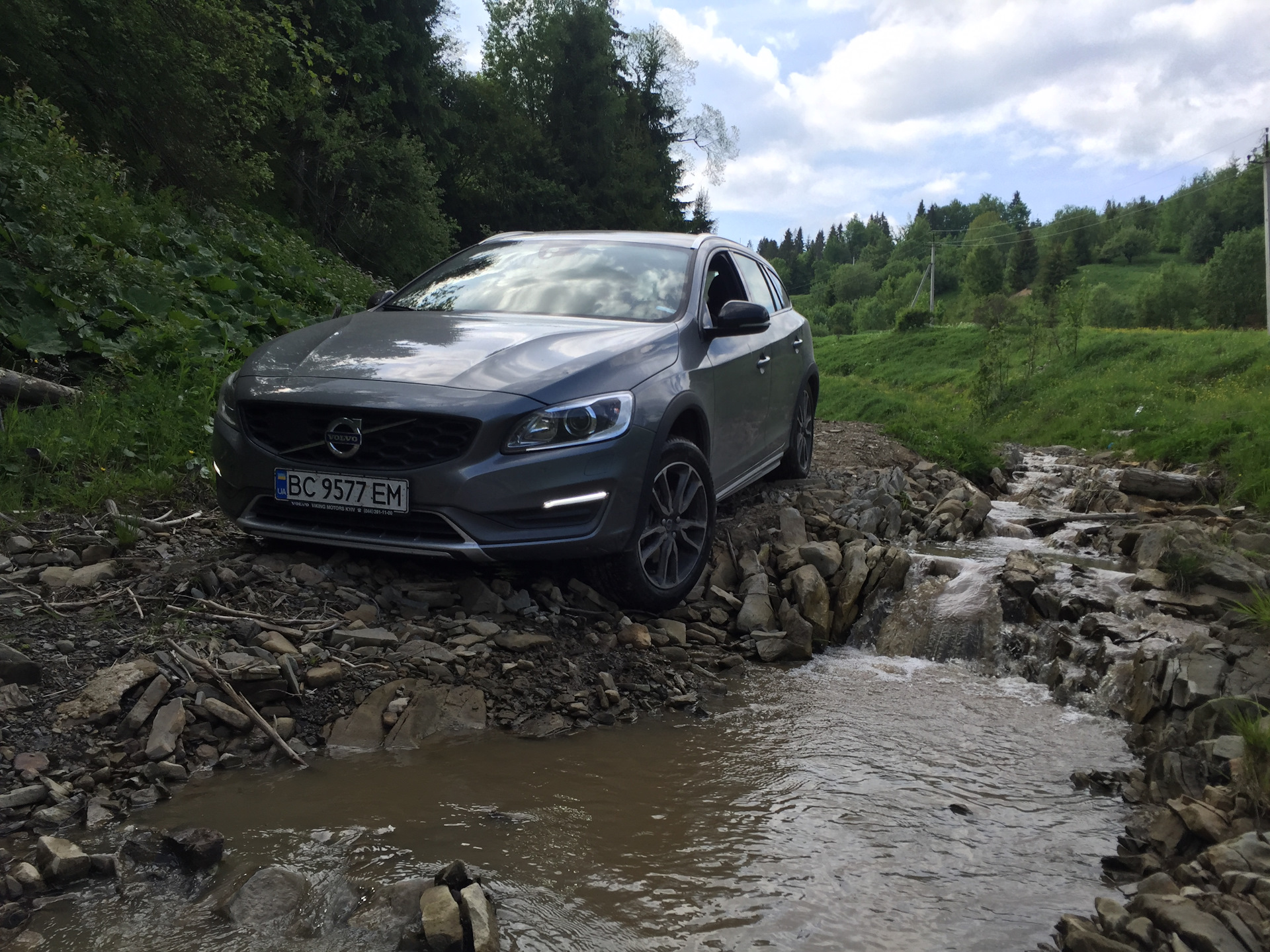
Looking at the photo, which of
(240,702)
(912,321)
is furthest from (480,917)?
(912,321)

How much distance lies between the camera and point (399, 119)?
26.5 meters

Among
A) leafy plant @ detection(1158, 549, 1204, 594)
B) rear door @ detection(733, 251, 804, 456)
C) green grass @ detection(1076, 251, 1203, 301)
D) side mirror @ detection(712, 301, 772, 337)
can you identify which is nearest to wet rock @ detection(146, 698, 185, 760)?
side mirror @ detection(712, 301, 772, 337)

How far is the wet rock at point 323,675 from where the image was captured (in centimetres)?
388

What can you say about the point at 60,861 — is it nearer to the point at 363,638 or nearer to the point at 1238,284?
the point at 363,638

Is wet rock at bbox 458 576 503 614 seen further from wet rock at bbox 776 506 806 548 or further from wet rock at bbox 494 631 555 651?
wet rock at bbox 776 506 806 548

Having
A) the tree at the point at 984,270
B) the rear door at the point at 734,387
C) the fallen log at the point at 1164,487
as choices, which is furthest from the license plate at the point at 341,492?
the tree at the point at 984,270

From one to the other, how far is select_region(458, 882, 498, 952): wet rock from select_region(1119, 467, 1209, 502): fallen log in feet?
30.9

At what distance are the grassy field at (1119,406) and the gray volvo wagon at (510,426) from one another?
22.0 ft

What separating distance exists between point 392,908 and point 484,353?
8.25 ft

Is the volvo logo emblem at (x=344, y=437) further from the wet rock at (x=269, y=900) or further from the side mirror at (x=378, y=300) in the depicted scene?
the wet rock at (x=269, y=900)

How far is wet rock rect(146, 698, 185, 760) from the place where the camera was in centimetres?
337

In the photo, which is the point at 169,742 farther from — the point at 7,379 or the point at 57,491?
the point at 7,379

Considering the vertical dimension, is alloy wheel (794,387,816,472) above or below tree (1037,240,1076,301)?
below

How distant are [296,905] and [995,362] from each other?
21.8 metres
